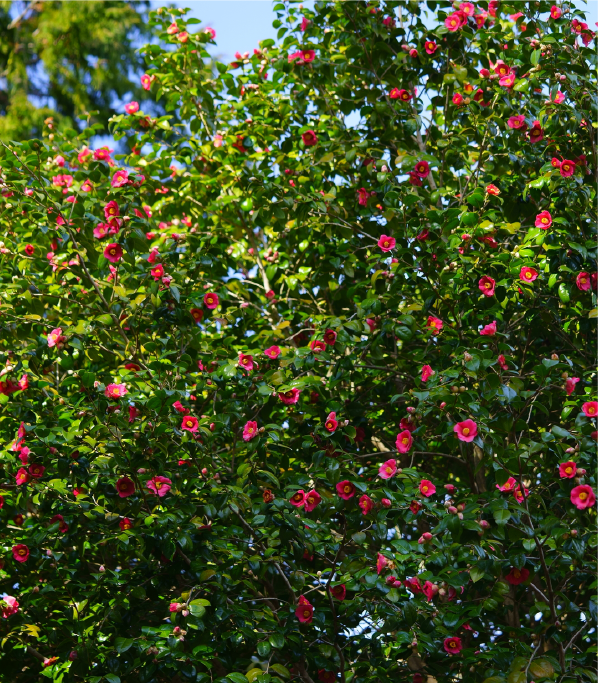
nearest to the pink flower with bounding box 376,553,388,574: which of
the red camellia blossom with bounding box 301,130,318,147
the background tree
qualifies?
the red camellia blossom with bounding box 301,130,318,147

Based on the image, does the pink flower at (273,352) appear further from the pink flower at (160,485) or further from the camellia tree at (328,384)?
the pink flower at (160,485)

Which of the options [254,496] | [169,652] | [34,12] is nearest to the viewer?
[169,652]

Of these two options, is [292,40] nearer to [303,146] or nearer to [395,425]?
[303,146]

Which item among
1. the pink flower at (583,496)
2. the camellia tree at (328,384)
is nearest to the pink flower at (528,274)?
the camellia tree at (328,384)

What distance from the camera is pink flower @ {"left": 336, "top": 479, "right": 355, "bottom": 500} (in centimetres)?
254

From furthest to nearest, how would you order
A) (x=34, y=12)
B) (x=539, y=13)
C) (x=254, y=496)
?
(x=34, y=12), (x=539, y=13), (x=254, y=496)

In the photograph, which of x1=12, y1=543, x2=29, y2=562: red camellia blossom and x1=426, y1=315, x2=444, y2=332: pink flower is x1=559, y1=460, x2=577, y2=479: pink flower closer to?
x1=426, y1=315, x2=444, y2=332: pink flower

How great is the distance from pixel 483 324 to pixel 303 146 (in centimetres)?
124

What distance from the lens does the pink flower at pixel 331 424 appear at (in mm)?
2582

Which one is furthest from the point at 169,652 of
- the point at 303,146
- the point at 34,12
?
the point at 34,12

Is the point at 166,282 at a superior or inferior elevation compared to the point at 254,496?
superior

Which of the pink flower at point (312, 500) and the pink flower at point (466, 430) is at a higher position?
the pink flower at point (466, 430)

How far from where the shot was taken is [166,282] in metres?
2.80

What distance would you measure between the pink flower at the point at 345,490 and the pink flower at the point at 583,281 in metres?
1.04
